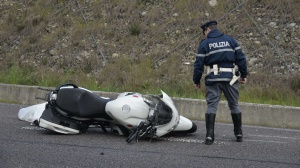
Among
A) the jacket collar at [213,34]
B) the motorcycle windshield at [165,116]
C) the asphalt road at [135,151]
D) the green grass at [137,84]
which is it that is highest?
the jacket collar at [213,34]

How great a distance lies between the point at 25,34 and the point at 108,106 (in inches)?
538

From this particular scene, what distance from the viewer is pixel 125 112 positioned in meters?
7.34

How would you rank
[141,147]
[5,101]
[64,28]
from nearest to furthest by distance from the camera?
[141,147], [5,101], [64,28]

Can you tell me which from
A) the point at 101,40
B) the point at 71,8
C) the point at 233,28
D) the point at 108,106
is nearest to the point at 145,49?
the point at 101,40

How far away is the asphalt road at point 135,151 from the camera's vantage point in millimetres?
6141

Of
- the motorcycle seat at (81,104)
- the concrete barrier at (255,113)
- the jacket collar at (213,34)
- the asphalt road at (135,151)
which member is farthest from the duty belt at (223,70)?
the concrete barrier at (255,113)

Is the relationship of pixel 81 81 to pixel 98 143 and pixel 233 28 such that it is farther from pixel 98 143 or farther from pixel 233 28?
pixel 98 143

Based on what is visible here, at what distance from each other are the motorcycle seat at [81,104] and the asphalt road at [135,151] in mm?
351

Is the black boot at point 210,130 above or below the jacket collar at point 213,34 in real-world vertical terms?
below

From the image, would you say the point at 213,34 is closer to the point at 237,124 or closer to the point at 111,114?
the point at 237,124

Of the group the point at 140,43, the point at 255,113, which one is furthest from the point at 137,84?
the point at 255,113

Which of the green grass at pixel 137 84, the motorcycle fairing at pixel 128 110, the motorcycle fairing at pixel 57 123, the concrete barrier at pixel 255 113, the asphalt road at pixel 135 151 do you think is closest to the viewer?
the asphalt road at pixel 135 151

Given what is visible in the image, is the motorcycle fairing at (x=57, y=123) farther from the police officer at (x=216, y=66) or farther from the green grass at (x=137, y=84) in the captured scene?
the green grass at (x=137, y=84)

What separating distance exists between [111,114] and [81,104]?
0.49 m
